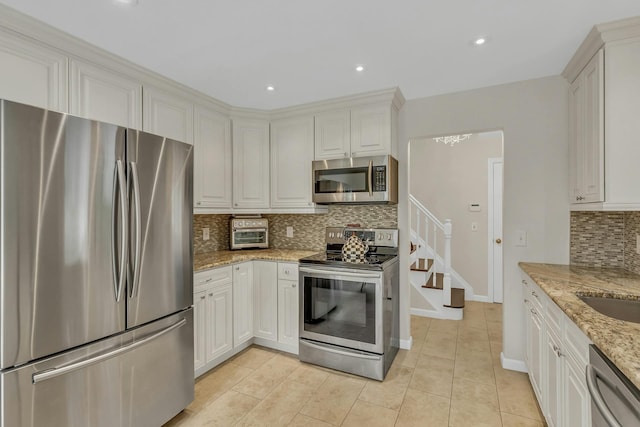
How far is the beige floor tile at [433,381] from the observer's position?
2.31 metres

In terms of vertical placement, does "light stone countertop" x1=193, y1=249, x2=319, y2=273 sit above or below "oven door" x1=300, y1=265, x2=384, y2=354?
above

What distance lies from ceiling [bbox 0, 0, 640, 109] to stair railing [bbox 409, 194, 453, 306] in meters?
1.98

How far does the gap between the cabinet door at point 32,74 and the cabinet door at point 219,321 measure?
169 centimetres

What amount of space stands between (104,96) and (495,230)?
488 cm

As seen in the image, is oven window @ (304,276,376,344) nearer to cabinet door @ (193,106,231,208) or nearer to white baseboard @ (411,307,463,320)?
cabinet door @ (193,106,231,208)

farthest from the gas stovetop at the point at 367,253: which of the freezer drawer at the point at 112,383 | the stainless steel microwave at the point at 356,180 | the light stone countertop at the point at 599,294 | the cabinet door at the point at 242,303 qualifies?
the freezer drawer at the point at 112,383

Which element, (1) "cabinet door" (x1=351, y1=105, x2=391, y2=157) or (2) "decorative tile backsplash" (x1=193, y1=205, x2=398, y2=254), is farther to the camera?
(2) "decorative tile backsplash" (x1=193, y1=205, x2=398, y2=254)

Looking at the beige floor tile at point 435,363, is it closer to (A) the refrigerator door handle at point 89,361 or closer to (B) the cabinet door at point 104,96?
(A) the refrigerator door handle at point 89,361

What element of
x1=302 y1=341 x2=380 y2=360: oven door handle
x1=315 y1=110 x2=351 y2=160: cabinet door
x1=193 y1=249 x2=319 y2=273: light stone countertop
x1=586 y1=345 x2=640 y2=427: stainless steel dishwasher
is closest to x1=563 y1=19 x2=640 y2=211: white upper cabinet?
x1=586 y1=345 x2=640 y2=427: stainless steel dishwasher

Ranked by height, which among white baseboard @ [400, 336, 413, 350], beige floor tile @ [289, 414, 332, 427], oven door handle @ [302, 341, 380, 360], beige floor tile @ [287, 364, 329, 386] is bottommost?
beige floor tile @ [287, 364, 329, 386]

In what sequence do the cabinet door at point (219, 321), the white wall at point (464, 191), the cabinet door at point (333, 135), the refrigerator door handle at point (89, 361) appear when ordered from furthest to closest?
the white wall at point (464, 191) → the cabinet door at point (333, 135) → the cabinet door at point (219, 321) → the refrigerator door handle at point (89, 361)

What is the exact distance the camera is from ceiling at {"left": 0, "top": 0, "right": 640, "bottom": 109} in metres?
1.60

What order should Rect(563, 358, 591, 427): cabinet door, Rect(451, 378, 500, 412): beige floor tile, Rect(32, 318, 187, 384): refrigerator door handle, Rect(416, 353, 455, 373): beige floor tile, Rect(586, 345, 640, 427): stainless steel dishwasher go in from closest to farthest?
Rect(586, 345, 640, 427): stainless steel dishwasher, Rect(563, 358, 591, 427): cabinet door, Rect(32, 318, 187, 384): refrigerator door handle, Rect(451, 378, 500, 412): beige floor tile, Rect(416, 353, 455, 373): beige floor tile

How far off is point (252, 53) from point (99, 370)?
212cm
